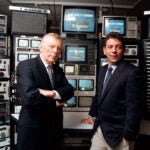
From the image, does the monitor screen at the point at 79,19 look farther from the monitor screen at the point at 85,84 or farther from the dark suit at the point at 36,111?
the dark suit at the point at 36,111

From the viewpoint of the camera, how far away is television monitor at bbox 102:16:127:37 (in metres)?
2.70

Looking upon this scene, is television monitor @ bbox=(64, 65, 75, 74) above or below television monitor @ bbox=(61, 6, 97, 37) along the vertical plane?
below

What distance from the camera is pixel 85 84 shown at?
2762 millimetres

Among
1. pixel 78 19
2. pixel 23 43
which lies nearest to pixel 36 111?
pixel 23 43

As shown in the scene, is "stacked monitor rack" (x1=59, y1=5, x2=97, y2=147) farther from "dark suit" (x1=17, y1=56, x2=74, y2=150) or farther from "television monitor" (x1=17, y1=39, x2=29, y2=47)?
"dark suit" (x1=17, y1=56, x2=74, y2=150)

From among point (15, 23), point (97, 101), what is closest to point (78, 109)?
point (97, 101)

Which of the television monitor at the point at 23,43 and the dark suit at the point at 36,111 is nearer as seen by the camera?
the dark suit at the point at 36,111

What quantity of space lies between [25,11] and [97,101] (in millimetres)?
1337

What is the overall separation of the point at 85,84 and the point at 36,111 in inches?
43.7

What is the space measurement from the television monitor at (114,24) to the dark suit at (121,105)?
931mm

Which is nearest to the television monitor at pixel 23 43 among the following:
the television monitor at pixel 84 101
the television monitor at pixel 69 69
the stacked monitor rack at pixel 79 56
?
the stacked monitor rack at pixel 79 56

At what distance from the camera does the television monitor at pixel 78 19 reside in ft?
9.05

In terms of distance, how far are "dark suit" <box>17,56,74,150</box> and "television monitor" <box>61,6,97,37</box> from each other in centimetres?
108

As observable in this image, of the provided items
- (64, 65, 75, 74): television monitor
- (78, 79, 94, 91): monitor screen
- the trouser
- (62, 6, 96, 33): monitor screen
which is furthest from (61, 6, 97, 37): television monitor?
the trouser
